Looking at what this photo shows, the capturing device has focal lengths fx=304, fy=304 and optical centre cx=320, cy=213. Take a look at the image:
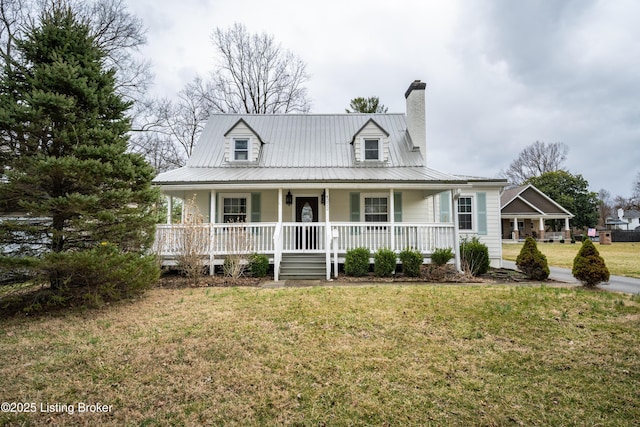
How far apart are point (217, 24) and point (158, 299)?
2371 centimetres

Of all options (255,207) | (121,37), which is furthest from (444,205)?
(121,37)

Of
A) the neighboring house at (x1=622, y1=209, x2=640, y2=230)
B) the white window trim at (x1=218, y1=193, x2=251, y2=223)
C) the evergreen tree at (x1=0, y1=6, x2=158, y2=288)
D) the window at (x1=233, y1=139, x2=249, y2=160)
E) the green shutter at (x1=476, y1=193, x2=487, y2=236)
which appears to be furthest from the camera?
the neighboring house at (x1=622, y1=209, x2=640, y2=230)

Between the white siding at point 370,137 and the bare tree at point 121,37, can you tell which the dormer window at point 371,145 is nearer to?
the white siding at point 370,137

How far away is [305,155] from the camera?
13242 mm

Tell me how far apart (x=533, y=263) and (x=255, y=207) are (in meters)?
9.49

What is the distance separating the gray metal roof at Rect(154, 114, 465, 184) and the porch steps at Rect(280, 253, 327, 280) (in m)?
2.65

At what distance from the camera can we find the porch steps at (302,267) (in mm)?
9555

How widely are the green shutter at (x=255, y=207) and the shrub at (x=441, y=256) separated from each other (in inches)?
260

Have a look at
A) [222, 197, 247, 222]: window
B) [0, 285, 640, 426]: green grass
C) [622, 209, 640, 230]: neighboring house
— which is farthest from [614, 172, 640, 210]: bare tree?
[222, 197, 247, 222]: window

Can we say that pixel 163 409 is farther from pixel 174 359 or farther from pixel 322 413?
pixel 322 413

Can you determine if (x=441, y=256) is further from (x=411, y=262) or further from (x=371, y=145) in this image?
(x=371, y=145)

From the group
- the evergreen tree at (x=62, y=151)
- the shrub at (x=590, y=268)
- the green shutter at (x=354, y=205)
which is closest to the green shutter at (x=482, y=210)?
the shrub at (x=590, y=268)

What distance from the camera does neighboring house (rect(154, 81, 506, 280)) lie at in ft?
33.2

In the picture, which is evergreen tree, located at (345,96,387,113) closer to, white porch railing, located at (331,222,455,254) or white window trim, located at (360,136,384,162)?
white window trim, located at (360,136,384,162)
